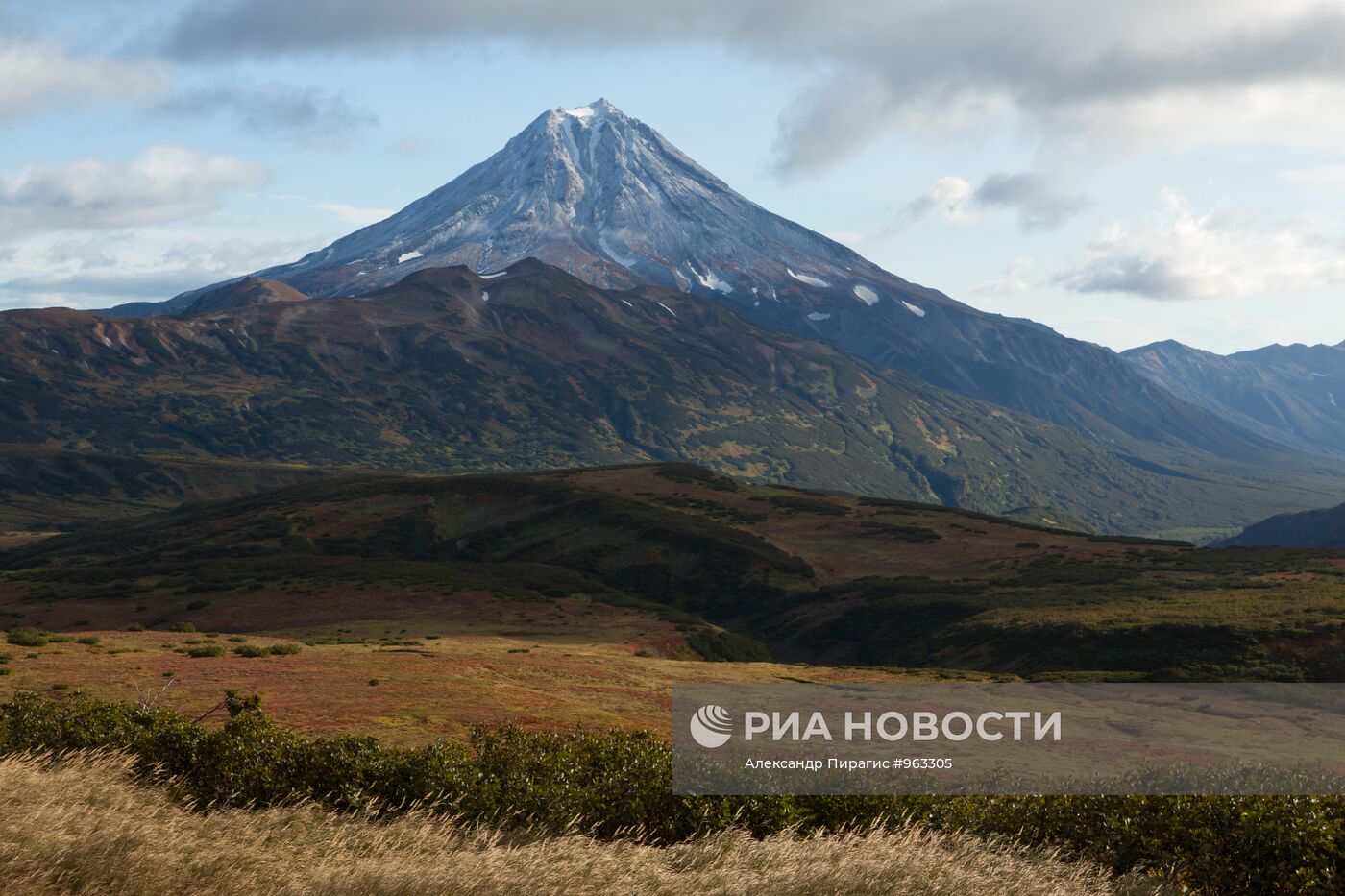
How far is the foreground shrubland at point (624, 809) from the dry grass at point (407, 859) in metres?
0.14

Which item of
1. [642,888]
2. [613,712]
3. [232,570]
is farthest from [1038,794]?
Result: [232,570]

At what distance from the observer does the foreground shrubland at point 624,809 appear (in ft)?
75.7

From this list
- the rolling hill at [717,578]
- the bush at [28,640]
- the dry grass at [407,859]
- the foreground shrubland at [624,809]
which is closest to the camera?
the dry grass at [407,859]

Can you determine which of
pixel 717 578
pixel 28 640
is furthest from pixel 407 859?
pixel 717 578

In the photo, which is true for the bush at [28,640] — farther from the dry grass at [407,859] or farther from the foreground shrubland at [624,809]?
the dry grass at [407,859]

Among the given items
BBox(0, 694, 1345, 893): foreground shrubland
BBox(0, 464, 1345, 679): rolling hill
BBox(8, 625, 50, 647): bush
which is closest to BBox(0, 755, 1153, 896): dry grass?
BBox(0, 694, 1345, 893): foreground shrubland

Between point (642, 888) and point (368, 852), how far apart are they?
574 centimetres

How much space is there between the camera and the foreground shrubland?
2306 cm

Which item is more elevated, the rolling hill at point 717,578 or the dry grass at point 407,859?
the dry grass at point 407,859

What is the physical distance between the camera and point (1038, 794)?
28.3 meters

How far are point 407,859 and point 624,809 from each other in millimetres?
6824

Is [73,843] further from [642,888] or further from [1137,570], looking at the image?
[1137,570]

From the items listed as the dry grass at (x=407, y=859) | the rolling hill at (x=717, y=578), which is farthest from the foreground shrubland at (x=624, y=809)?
the rolling hill at (x=717, y=578)

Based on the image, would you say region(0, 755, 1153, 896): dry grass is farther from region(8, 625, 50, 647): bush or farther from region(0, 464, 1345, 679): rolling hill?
region(0, 464, 1345, 679): rolling hill
